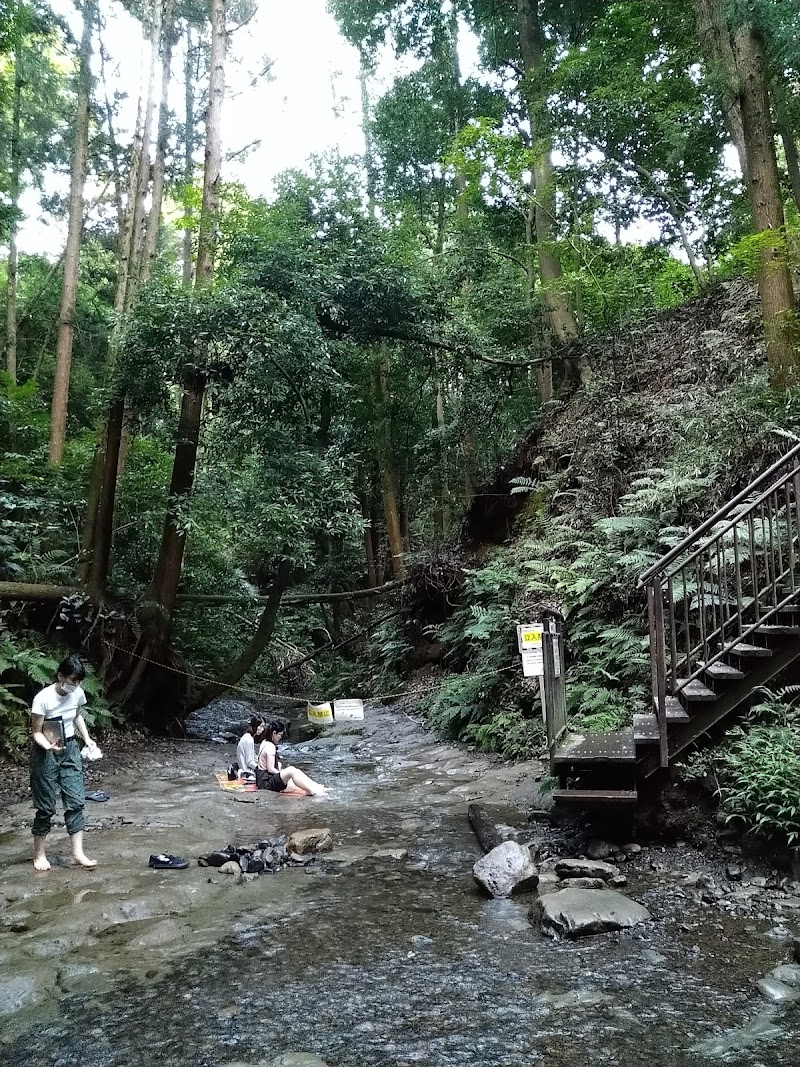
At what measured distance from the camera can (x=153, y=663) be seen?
42.1 ft

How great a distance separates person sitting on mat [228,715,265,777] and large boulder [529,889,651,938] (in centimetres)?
574

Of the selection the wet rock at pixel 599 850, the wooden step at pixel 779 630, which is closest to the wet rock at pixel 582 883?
the wet rock at pixel 599 850

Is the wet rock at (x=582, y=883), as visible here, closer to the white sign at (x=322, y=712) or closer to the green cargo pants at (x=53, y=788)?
the green cargo pants at (x=53, y=788)

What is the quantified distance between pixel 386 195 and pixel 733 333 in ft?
42.8

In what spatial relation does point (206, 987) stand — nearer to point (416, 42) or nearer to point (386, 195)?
point (386, 195)

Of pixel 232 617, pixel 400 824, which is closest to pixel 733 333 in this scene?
pixel 400 824

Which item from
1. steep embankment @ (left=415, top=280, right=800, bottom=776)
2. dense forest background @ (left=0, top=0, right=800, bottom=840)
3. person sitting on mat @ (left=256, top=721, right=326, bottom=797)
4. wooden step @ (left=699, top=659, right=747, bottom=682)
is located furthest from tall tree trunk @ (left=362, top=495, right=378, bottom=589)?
wooden step @ (left=699, top=659, right=747, bottom=682)

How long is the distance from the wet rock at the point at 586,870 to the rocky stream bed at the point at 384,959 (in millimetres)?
35

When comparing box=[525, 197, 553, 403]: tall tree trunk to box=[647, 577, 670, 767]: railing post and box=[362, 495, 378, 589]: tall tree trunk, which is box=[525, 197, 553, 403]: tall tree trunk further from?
box=[647, 577, 670, 767]: railing post

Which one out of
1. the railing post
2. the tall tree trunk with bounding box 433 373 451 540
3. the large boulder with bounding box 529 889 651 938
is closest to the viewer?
the large boulder with bounding box 529 889 651 938

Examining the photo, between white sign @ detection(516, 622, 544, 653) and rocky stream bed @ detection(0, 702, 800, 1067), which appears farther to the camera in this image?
white sign @ detection(516, 622, 544, 653)

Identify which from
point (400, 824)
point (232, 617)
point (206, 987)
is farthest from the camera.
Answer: point (232, 617)

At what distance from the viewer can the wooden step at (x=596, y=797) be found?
573cm

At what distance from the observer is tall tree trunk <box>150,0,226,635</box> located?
12094 mm
